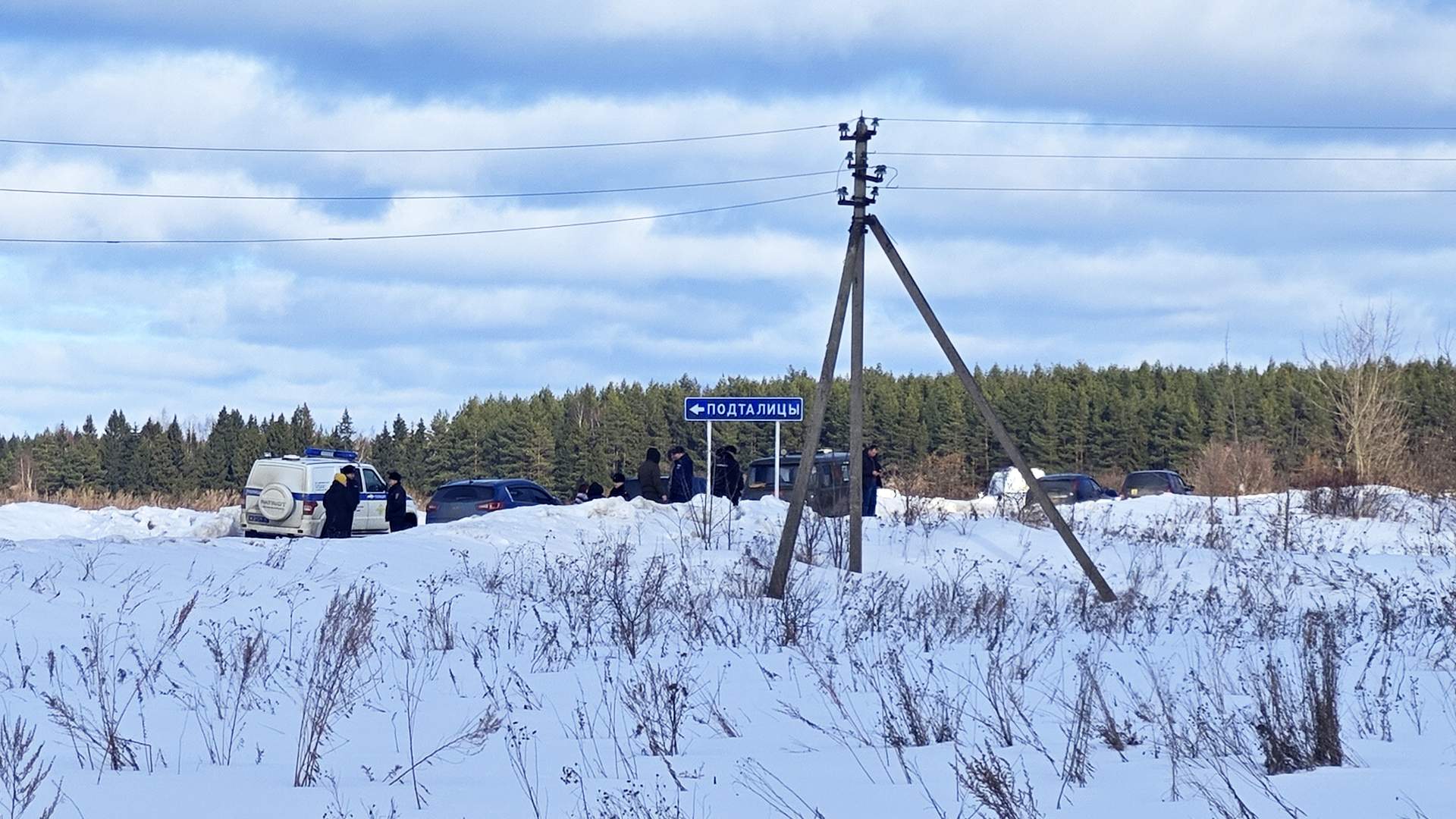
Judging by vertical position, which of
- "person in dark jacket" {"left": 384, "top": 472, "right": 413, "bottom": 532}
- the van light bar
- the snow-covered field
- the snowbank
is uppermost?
the van light bar

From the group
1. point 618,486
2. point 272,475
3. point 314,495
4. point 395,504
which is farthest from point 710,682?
point 272,475

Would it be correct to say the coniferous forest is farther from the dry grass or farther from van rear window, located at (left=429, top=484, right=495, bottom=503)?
van rear window, located at (left=429, top=484, right=495, bottom=503)

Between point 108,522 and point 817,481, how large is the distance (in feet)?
59.9

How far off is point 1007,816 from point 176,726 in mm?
4905

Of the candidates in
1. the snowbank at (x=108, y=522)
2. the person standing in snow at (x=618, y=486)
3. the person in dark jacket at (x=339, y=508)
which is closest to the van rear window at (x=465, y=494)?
the person standing in snow at (x=618, y=486)

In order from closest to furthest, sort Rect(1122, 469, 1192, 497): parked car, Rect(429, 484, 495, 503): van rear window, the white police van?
the white police van < Rect(429, 484, 495, 503): van rear window < Rect(1122, 469, 1192, 497): parked car

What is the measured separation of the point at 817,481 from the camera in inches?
1038

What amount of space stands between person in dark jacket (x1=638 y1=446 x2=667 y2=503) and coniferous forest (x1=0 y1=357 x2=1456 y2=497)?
48.9 meters

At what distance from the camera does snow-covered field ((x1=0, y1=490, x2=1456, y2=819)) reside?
604cm

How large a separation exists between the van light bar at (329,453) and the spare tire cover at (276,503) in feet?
3.39

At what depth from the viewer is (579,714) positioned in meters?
7.86

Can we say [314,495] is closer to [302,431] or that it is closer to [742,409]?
[742,409]

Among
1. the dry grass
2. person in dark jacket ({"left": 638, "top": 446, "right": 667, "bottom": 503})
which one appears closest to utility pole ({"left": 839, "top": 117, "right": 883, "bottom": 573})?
person in dark jacket ({"left": 638, "top": 446, "right": 667, "bottom": 503})

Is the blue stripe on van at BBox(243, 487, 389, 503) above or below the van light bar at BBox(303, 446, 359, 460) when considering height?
below
